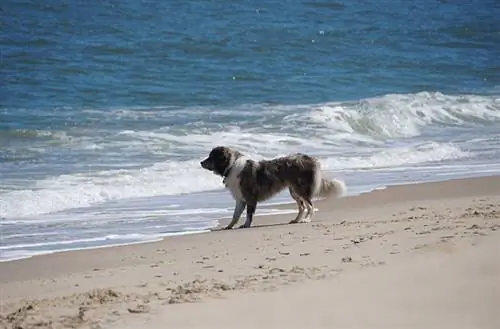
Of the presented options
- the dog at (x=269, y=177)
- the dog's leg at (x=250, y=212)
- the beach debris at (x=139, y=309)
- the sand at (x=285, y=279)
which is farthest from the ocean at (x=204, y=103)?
the beach debris at (x=139, y=309)

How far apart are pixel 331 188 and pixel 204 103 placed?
36.3ft

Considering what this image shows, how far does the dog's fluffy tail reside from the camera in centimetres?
1106

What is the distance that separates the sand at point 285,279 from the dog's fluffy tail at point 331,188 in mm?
983

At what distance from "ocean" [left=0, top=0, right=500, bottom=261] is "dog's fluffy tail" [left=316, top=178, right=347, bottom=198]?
0.84m

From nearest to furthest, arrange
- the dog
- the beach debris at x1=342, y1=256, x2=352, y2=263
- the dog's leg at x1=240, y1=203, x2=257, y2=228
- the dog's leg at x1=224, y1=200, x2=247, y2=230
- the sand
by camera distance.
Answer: the sand
the beach debris at x1=342, y1=256, x2=352, y2=263
the dog's leg at x1=224, y1=200, x2=247, y2=230
the dog's leg at x1=240, y1=203, x2=257, y2=228
the dog

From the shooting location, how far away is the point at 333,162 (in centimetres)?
1515

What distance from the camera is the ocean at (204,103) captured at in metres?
12.0

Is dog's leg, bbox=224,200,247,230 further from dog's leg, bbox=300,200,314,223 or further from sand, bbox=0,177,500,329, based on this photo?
dog's leg, bbox=300,200,314,223

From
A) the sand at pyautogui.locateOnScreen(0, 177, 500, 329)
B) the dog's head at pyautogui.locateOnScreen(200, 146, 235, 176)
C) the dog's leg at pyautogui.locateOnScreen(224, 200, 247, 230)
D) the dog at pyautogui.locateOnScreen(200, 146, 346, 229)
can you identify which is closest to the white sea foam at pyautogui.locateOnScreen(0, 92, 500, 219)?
the dog's head at pyautogui.locateOnScreen(200, 146, 235, 176)

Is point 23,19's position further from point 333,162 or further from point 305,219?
point 305,219

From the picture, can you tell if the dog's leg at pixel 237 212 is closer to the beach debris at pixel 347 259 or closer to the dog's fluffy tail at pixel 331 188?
the dog's fluffy tail at pixel 331 188

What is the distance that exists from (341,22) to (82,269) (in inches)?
1145

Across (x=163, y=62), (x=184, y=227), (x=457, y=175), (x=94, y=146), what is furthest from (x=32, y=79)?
(x=184, y=227)

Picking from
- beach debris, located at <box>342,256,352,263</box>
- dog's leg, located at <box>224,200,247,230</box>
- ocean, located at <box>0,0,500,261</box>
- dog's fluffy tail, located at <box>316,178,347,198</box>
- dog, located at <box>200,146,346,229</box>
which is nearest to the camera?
beach debris, located at <box>342,256,352,263</box>
